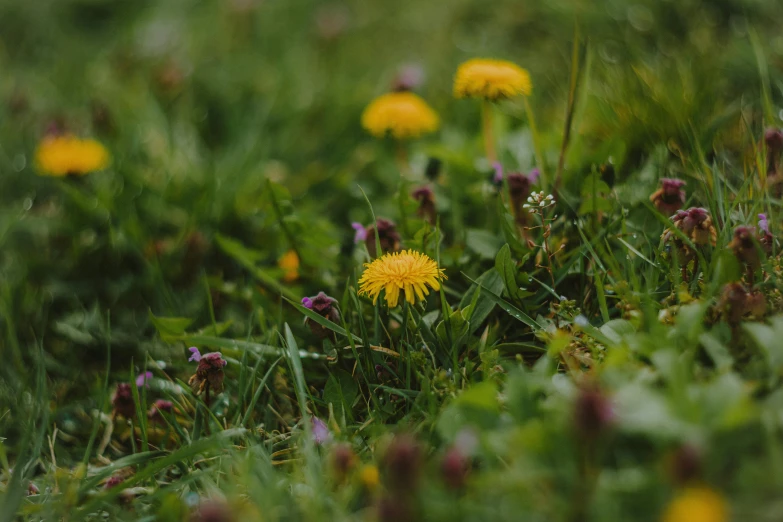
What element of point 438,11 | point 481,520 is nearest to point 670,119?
point 481,520

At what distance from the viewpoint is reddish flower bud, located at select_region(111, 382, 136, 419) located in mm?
1594

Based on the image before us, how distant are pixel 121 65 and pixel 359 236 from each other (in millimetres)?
1964

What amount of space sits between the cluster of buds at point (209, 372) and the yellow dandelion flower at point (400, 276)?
1.19ft

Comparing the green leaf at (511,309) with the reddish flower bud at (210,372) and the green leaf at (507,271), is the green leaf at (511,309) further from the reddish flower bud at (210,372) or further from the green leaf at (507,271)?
the reddish flower bud at (210,372)

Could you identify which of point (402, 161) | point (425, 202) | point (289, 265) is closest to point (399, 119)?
point (402, 161)

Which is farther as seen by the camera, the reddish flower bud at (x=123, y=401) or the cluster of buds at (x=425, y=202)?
the cluster of buds at (x=425, y=202)

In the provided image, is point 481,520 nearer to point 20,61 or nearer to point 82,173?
point 82,173

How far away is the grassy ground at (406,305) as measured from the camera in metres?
1.01

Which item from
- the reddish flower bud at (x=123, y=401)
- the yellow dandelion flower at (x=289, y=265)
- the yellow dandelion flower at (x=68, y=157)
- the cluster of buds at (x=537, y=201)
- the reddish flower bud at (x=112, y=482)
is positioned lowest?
the reddish flower bud at (x=112, y=482)

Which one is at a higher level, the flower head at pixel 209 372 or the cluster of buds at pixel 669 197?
the cluster of buds at pixel 669 197

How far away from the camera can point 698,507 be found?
33.1 inches

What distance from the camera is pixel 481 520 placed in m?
0.97

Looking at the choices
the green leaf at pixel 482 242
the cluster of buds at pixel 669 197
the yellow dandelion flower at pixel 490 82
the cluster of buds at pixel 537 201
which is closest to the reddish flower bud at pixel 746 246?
the cluster of buds at pixel 669 197

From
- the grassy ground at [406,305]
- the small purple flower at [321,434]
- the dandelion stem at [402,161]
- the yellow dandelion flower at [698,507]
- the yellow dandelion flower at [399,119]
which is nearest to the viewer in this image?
the yellow dandelion flower at [698,507]
